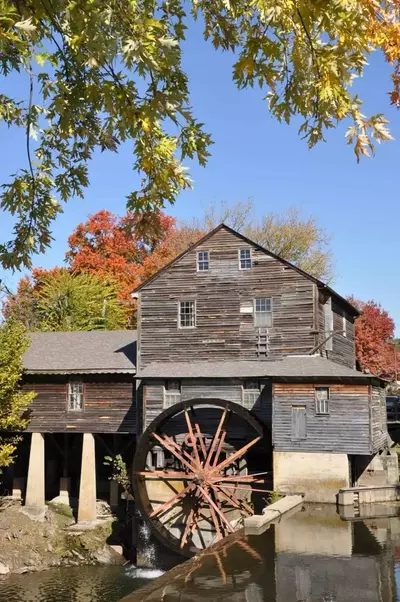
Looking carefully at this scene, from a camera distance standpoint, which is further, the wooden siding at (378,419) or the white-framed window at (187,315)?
the white-framed window at (187,315)

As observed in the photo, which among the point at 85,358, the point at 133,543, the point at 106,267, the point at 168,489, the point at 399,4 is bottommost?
the point at 133,543

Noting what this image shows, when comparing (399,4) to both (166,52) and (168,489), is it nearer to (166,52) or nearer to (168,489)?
(166,52)

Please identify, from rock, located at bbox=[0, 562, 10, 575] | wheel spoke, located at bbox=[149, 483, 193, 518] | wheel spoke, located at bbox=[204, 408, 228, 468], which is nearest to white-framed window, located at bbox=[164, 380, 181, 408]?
wheel spoke, located at bbox=[204, 408, 228, 468]

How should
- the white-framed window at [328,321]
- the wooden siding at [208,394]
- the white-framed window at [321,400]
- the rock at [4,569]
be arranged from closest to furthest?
the white-framed window at [321,400] → the wooden siding at [208,394] → the rock at [4,569] → the white-framed window at [328,321]

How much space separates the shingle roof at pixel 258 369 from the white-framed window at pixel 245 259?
12.4ft

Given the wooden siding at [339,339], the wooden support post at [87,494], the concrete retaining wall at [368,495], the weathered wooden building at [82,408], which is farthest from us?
the weathered wooden building at [82,408]

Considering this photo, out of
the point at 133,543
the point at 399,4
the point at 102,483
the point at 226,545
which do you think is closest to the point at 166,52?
the point at 399,4

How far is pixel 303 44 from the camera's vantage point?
15.6 feet

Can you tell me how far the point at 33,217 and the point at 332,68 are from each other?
357cm

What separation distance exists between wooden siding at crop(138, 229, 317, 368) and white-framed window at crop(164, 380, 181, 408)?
4.36ft

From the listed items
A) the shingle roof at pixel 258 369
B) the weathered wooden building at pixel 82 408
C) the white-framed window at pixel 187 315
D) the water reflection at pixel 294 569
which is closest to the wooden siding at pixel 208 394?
the shingle roof at pixel 258 369

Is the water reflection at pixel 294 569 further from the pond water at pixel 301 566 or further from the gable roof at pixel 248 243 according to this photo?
the gable roof at pixel 248 243

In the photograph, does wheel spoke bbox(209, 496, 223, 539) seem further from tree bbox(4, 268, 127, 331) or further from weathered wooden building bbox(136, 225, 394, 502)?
tree bbox(4, 268, 127, 331)

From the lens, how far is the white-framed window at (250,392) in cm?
2223
